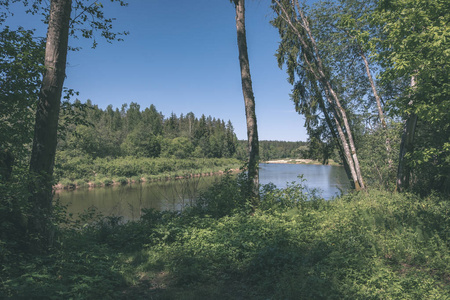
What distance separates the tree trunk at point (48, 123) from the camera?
→ 163 inches

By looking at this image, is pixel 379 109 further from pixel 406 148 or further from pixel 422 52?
pixel 422 52

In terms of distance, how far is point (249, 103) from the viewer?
26.8 feet

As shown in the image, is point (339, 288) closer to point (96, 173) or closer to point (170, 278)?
point (170, 278)

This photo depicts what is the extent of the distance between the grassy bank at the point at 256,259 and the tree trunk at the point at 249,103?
3.89 ft

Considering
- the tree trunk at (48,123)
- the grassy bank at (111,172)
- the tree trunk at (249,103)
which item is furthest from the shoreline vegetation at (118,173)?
the tree trunk at (48,123)

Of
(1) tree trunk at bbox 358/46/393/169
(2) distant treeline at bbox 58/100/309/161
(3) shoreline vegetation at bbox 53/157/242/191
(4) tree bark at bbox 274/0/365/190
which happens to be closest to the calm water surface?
(4) tree bark at bbox 274/0/365/190

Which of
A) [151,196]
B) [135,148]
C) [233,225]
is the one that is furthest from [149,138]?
[233,225]

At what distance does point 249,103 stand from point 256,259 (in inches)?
202

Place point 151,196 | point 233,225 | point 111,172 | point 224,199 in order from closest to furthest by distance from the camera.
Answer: point 233,225, point 224,199, point 151,196, point 111,172

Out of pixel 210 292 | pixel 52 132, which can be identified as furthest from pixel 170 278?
pixel 52 132

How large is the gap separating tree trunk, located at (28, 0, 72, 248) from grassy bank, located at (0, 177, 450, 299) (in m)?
0.59

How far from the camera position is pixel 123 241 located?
19.4 ft

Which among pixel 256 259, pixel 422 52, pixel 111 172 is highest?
pixel 422 52

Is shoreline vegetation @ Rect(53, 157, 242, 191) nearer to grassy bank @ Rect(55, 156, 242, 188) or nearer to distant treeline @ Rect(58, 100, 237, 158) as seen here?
grassy bank @ Rect(55, 156, 242, 188)
